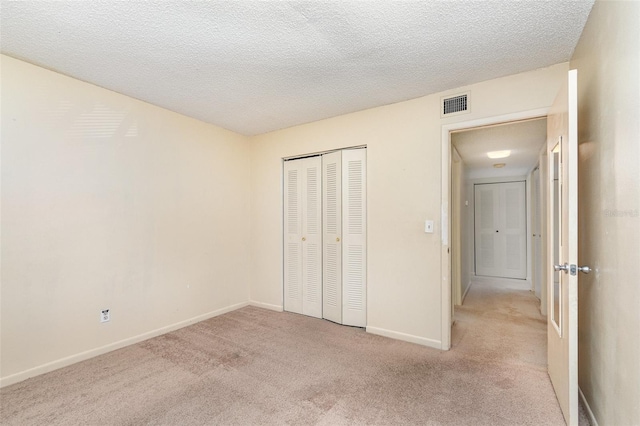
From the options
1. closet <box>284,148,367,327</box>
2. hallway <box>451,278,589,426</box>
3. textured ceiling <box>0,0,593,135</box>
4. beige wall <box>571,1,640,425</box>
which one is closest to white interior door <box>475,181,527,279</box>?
hallway <box>451,278,589,426</box>

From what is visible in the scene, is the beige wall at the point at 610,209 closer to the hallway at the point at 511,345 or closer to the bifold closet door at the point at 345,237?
the hallway at the point at 511,345

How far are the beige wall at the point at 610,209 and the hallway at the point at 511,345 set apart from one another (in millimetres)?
290

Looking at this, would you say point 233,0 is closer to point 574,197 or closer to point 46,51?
point 46,51

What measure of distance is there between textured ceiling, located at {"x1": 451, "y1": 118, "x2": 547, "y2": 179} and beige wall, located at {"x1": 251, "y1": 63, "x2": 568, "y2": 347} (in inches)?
15.6

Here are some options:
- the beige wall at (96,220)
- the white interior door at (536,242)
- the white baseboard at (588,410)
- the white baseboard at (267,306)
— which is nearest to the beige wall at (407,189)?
the white baseboard at (588,410)

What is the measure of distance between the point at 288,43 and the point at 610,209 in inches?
82.6

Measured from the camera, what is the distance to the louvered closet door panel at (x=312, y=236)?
376 centimetres

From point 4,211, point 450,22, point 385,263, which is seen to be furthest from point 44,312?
point 450,22

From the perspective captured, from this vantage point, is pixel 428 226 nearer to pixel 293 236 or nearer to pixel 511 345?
pixel 511 345

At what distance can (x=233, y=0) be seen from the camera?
1663 mm

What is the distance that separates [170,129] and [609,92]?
3.62m

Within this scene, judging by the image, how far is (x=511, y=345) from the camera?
290cm

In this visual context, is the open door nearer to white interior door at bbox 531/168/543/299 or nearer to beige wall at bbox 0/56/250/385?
white interior door at bbox 531/168/543/299

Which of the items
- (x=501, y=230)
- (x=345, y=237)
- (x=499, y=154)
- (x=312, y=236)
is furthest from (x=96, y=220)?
(x=501, y=230)
